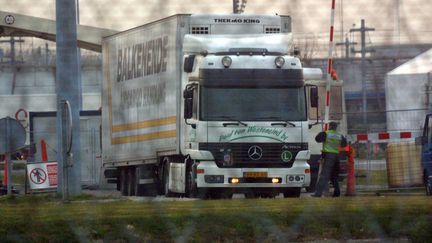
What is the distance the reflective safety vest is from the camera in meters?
13.8

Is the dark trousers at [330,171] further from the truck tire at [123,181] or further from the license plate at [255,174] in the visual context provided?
the truck tire at [123,181]

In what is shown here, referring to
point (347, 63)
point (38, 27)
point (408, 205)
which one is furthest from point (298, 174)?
point (38, 27)

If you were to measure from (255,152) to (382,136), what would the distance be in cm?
453

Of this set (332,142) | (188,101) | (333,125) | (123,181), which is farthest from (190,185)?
(123,181)

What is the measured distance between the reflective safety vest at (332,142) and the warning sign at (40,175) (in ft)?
13.7

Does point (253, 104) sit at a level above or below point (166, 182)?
above

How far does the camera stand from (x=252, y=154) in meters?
12.1

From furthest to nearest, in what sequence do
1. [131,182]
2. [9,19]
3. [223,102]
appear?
1. [131,182]
2. [223,102]
3. [9,19]

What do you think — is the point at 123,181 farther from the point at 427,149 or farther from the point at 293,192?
the point at 427,149

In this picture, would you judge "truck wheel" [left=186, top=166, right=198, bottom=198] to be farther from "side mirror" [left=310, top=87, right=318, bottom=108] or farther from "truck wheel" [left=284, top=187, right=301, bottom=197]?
"side mirror" [left=310, top=87, right=318, bottom=108]

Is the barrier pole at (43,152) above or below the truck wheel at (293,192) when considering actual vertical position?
above

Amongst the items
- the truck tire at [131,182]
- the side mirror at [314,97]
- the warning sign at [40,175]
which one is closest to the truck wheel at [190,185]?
the side mirror at [314,97]

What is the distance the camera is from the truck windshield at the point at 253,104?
39.2 ft

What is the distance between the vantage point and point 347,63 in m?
7.30
